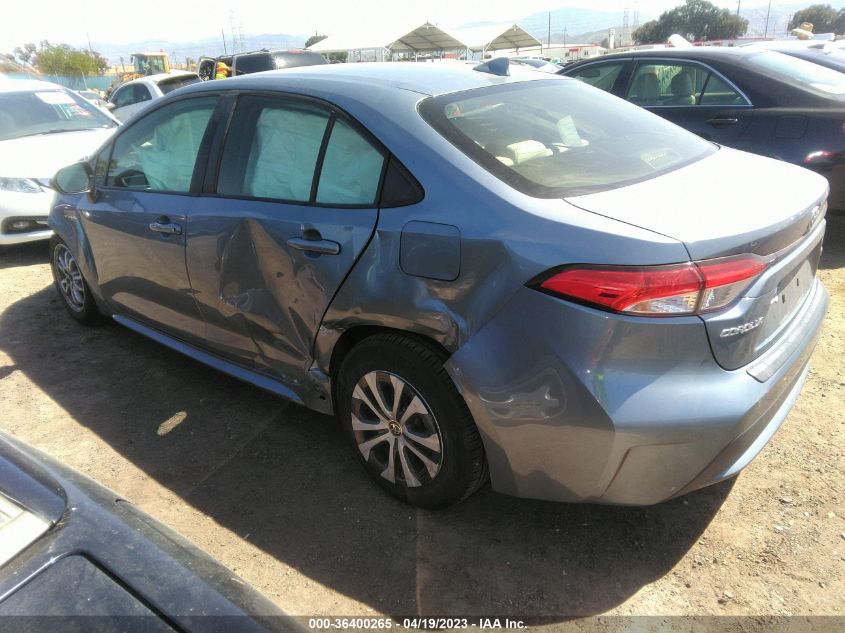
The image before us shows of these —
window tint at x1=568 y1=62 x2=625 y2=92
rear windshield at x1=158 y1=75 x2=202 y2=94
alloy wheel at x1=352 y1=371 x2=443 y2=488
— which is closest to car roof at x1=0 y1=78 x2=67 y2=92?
window tint at x1=568 y1=62 x2=625 y2=92

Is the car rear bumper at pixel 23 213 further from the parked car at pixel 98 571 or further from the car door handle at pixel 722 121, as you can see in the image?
the car door handle at pixel 722 121

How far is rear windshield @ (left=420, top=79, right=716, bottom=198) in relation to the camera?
7.35ft

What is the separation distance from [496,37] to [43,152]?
27807 mm

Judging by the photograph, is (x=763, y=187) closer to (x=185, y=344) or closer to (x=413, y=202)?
(x=413, y=202)

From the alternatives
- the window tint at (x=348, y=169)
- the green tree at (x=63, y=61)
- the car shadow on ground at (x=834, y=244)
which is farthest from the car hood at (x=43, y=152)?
the green tree at (x=63, y=61)

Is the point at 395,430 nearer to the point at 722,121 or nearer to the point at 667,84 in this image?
the point at 722,121

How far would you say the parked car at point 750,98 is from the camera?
4836 mm

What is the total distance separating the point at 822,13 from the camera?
69562mm

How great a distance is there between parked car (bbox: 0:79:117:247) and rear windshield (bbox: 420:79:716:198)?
456cm

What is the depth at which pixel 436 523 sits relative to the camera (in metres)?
2.52

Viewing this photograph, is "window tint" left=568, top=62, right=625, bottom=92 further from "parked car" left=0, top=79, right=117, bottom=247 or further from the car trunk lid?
"parked car" left=0, top=79, right=117, bottom=247

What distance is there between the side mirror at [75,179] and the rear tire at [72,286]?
1.38 ft

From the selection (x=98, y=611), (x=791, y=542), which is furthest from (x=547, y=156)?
(x=98, y=611)

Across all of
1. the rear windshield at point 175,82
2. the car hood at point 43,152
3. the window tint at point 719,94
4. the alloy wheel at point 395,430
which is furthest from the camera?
the rear windshield at point 175,82
